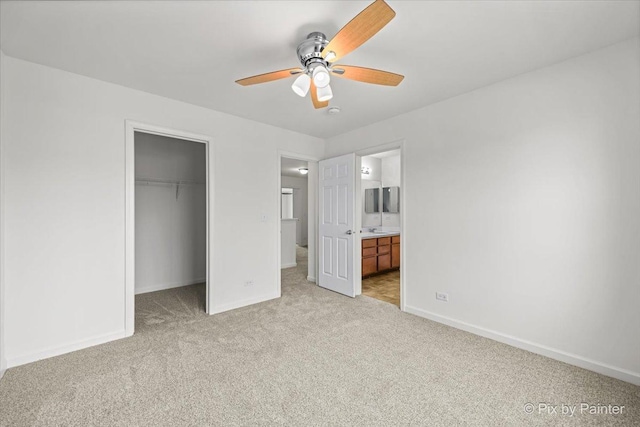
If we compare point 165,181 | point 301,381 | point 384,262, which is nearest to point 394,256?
point 384,262

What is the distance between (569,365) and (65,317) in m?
4.20

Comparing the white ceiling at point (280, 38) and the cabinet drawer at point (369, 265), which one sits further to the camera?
the cabinet drawer at point (369, 265)

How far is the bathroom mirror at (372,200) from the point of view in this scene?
6.21 meters

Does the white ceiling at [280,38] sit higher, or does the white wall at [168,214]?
the white ceiling at [280,38]

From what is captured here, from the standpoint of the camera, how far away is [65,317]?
2449 mm

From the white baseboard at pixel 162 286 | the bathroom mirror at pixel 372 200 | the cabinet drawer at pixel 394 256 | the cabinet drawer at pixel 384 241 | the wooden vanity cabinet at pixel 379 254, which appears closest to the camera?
→ the white baseboard at pixel 162 286

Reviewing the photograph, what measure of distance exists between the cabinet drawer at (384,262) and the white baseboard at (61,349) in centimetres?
389

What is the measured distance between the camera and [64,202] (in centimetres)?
244

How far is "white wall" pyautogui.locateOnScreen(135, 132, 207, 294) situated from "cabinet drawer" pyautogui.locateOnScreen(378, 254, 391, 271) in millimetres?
3025

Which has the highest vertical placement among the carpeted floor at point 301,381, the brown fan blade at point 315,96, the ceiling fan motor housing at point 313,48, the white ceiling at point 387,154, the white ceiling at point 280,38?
the white ceiling at point 387,154

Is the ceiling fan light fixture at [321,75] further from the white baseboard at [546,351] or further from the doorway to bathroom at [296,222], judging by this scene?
the white baseboard at [546,351]

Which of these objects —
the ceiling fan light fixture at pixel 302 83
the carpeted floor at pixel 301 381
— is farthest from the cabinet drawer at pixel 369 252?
the ceiling fan light fixture at pixel 302 83

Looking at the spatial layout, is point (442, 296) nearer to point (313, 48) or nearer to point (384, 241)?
point (384, 241)

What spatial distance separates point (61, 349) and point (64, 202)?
1256mm
